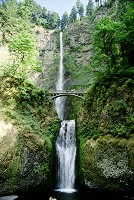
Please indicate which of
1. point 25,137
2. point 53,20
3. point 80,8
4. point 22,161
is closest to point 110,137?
point 25,137

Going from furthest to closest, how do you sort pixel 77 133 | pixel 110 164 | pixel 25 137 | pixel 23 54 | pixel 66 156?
pixel 23 54 < pixel 77 133 < pixel 66 156 < pixel 25 137 < pixel 110 164

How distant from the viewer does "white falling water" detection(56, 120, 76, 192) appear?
2236 centimetres

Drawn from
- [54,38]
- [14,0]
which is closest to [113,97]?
[54,38]

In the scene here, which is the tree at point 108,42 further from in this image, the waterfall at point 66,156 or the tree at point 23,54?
the tree at point 23,54

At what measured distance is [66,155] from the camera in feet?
77.9

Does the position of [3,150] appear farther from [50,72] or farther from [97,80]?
[50,72]

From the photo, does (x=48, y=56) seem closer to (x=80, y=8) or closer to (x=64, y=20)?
(x=64, y=20)

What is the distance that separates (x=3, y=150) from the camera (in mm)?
20328

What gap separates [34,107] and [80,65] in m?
29.4

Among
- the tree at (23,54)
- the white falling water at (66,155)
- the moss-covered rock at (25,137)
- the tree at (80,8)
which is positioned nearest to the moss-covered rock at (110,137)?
the white falling water at (66,155)

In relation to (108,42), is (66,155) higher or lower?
lower

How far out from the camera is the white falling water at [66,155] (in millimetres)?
22359

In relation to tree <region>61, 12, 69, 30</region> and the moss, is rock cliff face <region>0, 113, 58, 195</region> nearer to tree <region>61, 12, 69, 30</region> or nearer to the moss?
the moss

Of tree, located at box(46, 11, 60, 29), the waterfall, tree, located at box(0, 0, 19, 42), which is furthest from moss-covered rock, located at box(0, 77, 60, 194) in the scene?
tree, located at box(46, 11, 60, 29)
